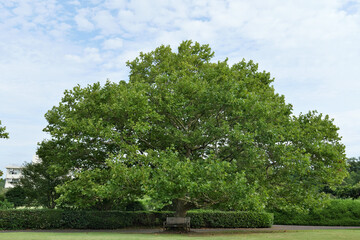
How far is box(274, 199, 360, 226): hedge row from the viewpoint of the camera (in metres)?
31.0

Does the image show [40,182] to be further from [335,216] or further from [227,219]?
[335,216]

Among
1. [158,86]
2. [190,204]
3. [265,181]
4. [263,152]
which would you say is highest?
[158,86]

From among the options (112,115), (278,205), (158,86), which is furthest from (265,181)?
(112,115)

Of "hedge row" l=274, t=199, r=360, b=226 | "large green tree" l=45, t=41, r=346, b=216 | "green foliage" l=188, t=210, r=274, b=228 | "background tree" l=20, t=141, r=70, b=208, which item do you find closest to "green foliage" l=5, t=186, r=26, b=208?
"background tree" l=20, t=141, r=70, b=208

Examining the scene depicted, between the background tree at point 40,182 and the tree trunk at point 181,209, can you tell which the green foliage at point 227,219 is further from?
the background tree at point 40,182

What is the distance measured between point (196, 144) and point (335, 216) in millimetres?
19298

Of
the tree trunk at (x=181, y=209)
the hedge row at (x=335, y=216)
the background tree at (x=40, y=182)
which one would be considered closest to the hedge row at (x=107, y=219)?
the tree trunk at (x=181, y=209)

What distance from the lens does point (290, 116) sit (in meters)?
23.2

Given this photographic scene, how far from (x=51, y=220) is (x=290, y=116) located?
63.5 ft

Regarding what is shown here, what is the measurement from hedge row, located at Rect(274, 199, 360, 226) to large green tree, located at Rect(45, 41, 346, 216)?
11.2 m

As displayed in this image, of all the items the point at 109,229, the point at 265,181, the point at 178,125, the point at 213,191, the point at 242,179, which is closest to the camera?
the point at 242,179

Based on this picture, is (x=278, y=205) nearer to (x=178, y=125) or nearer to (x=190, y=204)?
(x=190, y=204)

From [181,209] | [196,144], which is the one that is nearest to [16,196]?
[181,209]

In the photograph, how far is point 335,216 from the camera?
31.4m
